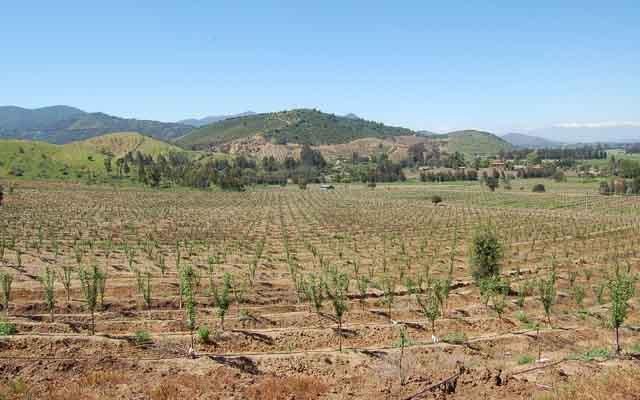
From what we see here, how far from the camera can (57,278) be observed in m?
32.2

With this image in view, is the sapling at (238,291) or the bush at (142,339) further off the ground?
the bush at (142,339)

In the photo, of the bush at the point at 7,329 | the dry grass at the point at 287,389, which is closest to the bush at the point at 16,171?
the bush at the point at 7,329

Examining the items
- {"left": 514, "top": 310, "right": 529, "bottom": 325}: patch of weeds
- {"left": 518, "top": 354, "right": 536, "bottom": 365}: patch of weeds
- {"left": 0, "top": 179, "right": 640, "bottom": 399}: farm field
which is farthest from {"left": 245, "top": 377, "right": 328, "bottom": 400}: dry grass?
{"left": 514, "top": 310, "right": 529, "bottom": 325}: patch of weeds

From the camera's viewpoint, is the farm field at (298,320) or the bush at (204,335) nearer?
the farm field at (298,320)

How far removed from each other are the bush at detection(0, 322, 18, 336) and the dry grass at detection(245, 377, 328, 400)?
11624 mm

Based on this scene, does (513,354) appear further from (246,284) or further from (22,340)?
(22,340)

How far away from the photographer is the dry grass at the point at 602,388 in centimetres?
1476

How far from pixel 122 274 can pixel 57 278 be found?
4.54 metres

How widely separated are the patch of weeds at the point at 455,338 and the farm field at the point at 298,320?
141 millimetres

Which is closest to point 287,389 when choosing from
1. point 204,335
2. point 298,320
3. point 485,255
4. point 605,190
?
point 204,335

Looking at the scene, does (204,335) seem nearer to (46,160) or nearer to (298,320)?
(298,320)

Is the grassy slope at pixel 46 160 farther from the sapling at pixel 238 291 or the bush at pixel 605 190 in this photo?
the bush at pixel 605 190

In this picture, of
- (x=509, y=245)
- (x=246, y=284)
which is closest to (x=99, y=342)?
(x=246, y=284)

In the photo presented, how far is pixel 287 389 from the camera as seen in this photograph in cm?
1581
